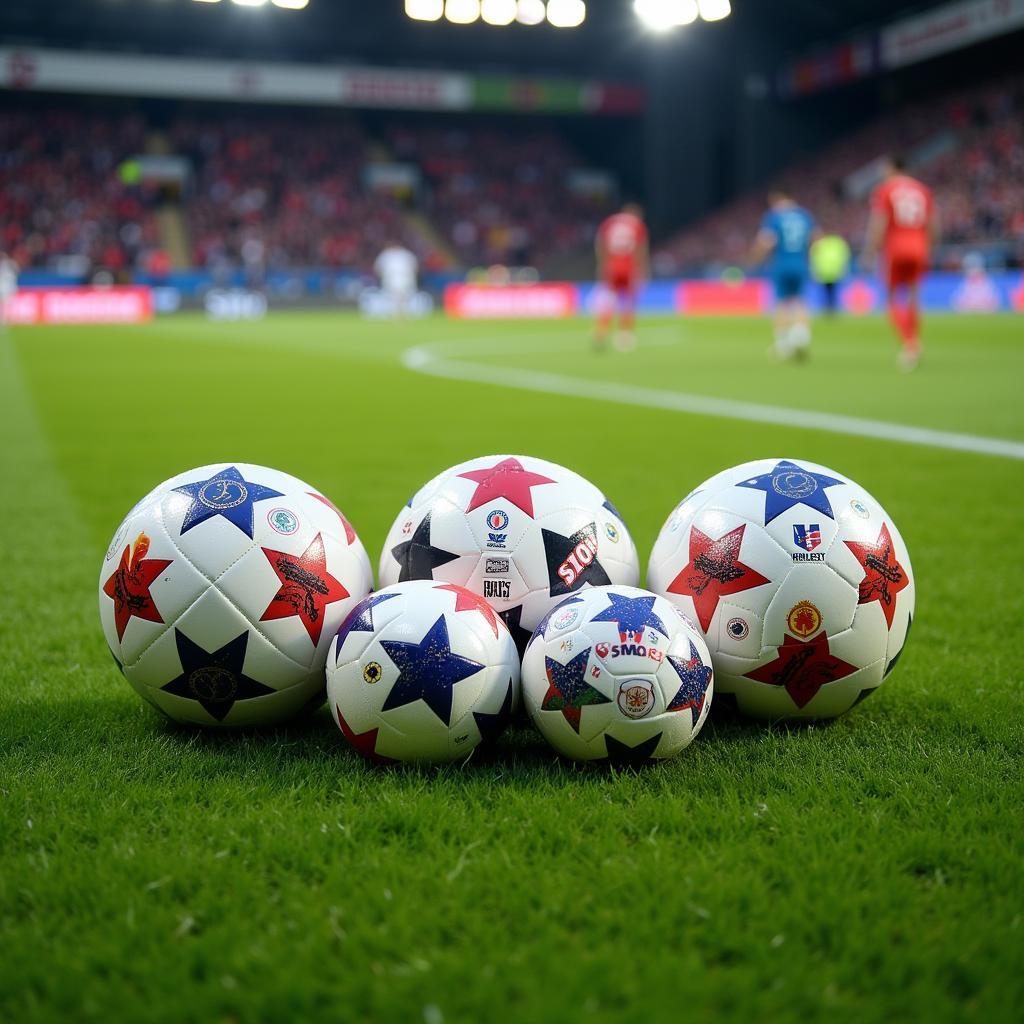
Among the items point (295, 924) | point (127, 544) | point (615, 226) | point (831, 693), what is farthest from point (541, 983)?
point (615, 226)

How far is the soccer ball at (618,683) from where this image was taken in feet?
9.86

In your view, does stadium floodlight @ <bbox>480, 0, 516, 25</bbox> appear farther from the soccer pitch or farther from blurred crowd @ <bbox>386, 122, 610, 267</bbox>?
the soccer pitch

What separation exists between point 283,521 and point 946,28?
1834 inches

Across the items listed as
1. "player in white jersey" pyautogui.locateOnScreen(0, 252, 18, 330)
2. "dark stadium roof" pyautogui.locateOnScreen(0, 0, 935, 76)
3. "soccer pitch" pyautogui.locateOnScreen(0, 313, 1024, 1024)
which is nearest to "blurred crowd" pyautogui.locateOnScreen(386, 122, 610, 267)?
"dark stadium roof" pyautogui.locateOnScreen(0, 0, 935, 76)

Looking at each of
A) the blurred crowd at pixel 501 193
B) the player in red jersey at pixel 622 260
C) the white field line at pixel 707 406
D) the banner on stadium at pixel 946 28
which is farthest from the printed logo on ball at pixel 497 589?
the blurred crowd at pixel 501 193

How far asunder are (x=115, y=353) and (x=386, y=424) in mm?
12632

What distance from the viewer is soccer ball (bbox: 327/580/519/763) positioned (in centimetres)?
304

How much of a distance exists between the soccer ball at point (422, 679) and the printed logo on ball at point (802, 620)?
78 cm

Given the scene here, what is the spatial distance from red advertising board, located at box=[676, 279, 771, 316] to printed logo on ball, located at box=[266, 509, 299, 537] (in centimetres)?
3446

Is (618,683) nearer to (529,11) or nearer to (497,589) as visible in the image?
(497,589)

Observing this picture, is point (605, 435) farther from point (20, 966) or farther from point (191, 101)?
point (191, 101)

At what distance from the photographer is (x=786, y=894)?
7.91ft

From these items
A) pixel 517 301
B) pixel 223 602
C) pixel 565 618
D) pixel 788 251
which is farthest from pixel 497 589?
pixel 517 301

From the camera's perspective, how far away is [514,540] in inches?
137
